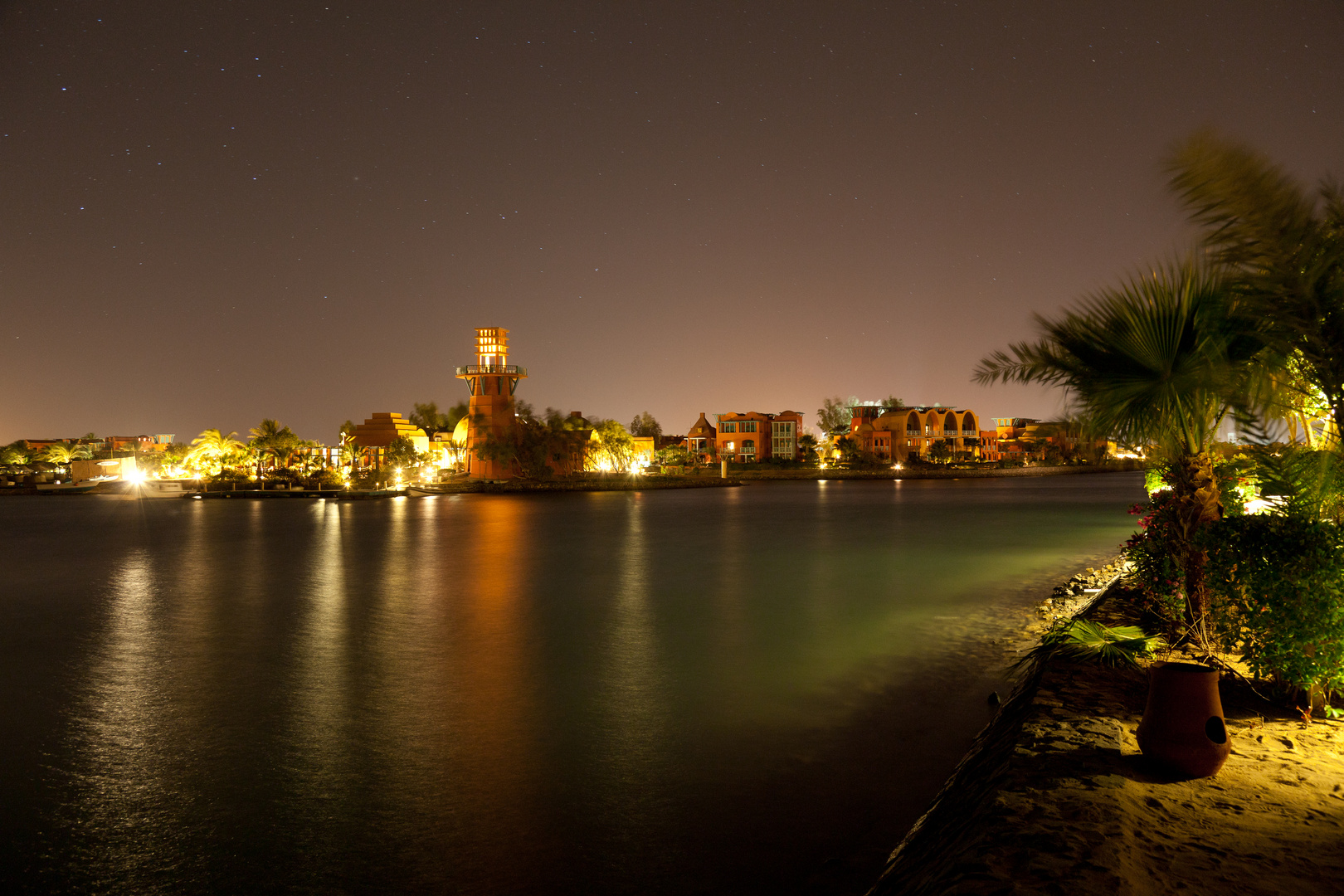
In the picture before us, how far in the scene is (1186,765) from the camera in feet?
16.9

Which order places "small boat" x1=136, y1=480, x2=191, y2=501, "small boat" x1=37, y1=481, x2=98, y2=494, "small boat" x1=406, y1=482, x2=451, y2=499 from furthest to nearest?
"small boat" x1=37, y1=481, x2=98, y2=494
"small boat" x1=136, y1=480, x2=191, y2=501
"small boat" x1=406, y1=482, x2=451, y2=499

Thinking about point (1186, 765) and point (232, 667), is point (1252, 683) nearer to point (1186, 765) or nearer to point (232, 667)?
point (1186, 765)

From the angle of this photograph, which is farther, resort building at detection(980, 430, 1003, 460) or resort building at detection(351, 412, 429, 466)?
resort building at detection(980, 430, 1003, 460)

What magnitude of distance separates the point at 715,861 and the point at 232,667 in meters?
9.91

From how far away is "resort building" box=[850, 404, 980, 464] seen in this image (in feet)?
343

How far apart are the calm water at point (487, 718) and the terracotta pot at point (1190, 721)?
2.42 meters

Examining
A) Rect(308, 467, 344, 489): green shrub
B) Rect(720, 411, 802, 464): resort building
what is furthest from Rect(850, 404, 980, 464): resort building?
Rect(308, 467, 344, 489): green shrub

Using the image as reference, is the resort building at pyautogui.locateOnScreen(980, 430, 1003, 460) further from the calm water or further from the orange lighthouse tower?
the calm water

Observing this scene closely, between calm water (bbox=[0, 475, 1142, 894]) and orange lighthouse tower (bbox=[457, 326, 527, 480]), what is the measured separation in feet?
154

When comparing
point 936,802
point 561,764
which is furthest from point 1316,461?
point 561,764

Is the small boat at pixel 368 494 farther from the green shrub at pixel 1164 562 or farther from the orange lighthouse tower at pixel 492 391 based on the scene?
the green shrub at pixel 1164 562

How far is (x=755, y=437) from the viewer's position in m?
100

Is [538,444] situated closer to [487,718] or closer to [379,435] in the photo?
[379,435]

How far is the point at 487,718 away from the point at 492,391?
2541 inches
